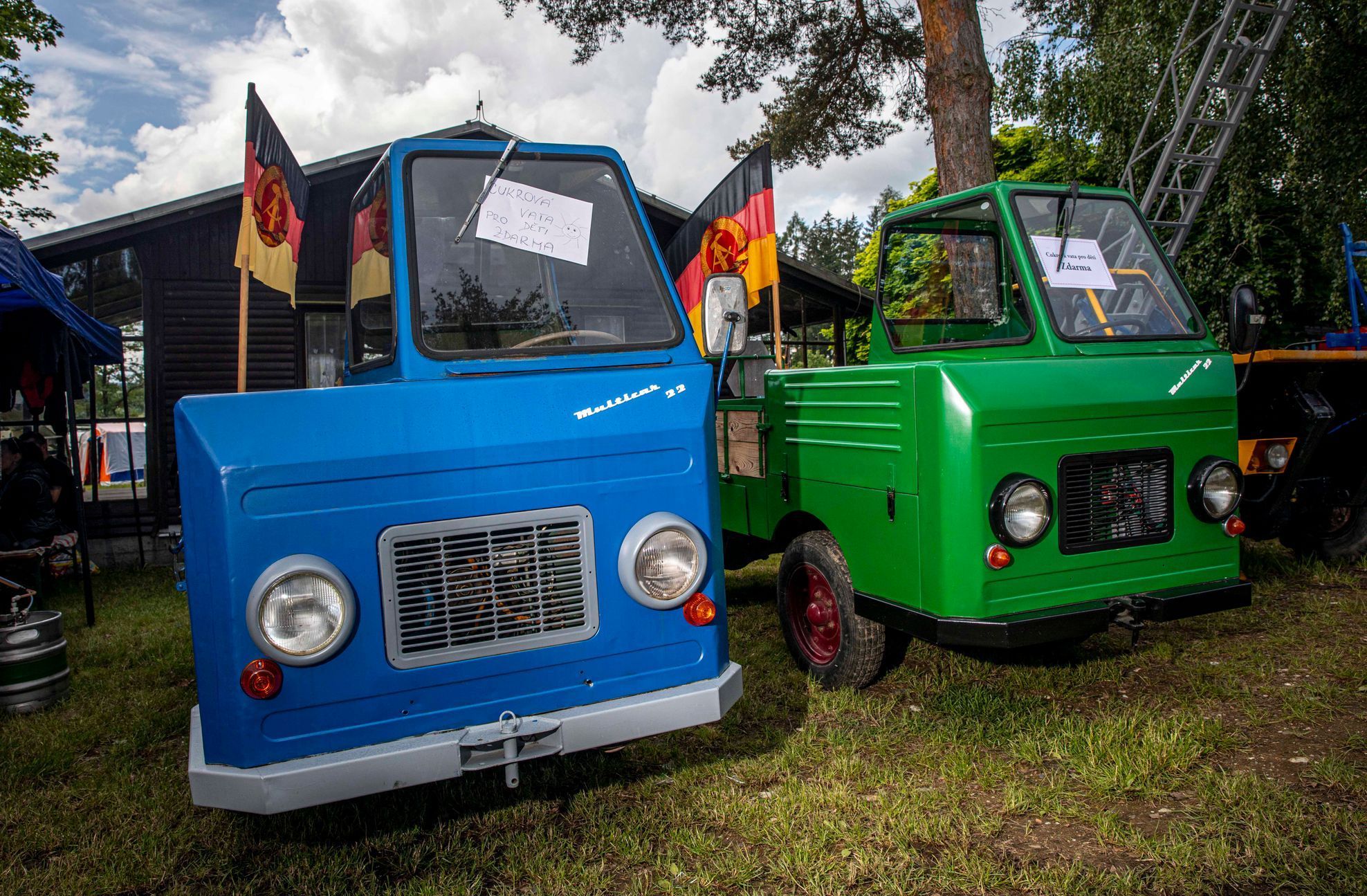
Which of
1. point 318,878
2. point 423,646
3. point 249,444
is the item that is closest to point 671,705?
point 423,646

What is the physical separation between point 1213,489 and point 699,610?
97.3 inches

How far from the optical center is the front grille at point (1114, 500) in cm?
351

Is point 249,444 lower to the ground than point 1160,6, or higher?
lower

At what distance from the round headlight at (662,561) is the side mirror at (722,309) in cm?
80

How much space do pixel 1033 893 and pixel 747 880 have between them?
870 millimetres

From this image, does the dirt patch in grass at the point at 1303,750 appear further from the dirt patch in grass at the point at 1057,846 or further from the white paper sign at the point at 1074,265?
the white paper sign at the point at 1074,265

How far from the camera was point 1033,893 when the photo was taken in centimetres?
255

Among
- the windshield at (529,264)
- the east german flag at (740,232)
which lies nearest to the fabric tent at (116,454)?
the east german flag at (740,232)

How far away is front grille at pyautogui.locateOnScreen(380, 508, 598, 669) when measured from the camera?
101 inches

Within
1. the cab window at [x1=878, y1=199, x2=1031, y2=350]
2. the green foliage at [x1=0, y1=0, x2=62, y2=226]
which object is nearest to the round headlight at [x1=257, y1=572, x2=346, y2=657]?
the cab window at [x1=878, y1=199, x2=1031, y2=350]

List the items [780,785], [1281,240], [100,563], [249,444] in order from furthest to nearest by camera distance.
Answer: [1281,240] < [100,563] < [780,785] < [249,444]

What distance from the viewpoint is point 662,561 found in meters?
2.81

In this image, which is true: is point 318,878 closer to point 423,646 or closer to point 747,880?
point 423,646

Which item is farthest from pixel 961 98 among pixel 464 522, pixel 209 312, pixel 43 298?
pixel 209 312
